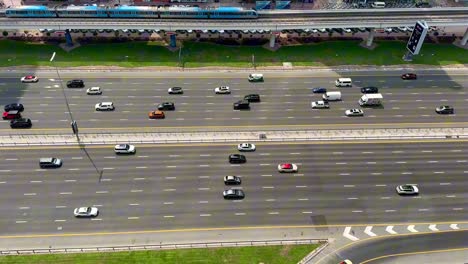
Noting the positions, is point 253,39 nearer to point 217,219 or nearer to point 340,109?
point 340,109

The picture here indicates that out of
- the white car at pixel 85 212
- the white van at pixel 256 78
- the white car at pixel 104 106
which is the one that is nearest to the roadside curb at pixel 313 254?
the white car at pixel 85 212

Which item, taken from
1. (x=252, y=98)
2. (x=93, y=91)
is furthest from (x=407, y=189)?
(x=93, y=91)

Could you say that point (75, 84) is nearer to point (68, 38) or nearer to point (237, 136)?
point (68, 38)

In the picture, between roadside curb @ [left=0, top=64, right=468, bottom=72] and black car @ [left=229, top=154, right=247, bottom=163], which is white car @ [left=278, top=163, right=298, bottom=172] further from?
roadside curb @ [left=0, top=64, right=468, bottom=72]

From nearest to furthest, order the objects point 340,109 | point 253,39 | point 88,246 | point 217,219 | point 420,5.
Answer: point 88,246
point 217,219
point 340,109
point 253,39
point 420,5

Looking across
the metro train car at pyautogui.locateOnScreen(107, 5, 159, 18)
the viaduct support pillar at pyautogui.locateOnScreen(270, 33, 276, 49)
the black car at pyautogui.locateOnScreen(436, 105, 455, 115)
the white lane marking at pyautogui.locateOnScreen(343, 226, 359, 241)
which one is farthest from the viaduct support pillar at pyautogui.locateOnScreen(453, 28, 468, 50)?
the metro train car at pyautogui.locateOnScreen(107, 5, 159, 18)

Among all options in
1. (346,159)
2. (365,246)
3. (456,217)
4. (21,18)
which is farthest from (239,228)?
(21,18)
